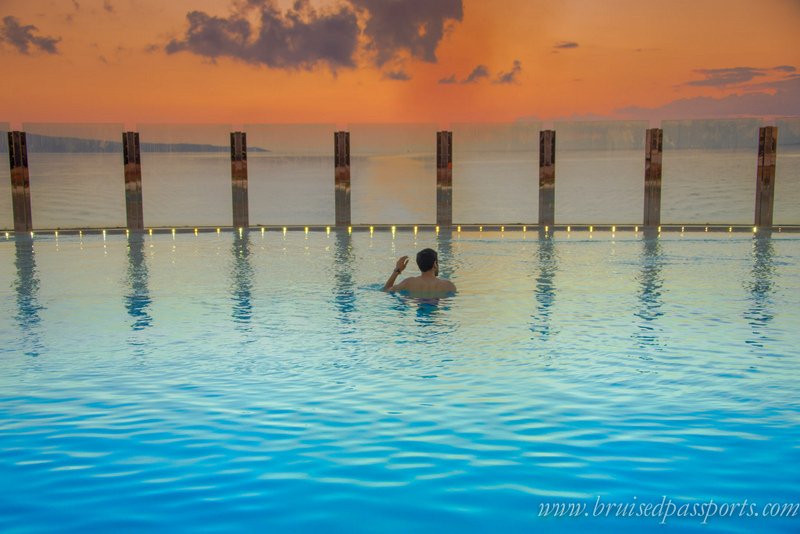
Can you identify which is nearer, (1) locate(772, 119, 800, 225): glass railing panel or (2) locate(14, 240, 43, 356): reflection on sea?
(2) locate(14, 240, 43, 356): reflection on sea

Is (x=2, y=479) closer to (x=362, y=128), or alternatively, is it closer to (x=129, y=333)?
(x=129, y=333)

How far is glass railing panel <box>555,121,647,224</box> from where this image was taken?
31447mm

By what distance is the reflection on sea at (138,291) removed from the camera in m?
10.9

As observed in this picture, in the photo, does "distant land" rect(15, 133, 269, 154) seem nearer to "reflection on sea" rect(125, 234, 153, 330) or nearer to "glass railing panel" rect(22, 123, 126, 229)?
"glass railing panel" rect(22, 123, 126, 229)

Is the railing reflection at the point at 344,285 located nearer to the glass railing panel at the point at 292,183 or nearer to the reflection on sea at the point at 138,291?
the reflection on sea at the point at 138,291

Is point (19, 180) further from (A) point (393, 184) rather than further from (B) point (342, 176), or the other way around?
(A) point (393, 184)

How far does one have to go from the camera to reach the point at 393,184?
107 m

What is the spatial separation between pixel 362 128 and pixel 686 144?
1323cm

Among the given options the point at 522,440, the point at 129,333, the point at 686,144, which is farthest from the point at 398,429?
the point at 686,144

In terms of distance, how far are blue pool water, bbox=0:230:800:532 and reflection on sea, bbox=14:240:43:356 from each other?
9 cm

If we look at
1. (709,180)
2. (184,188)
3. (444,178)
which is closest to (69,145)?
(444,178)

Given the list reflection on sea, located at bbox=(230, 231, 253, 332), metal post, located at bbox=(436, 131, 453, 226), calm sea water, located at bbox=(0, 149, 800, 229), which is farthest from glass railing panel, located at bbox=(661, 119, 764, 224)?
reflection on sea, located at bbox=(230, 231, 253, 332)

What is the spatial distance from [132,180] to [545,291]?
16953mm

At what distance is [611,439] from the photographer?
5703 mm
